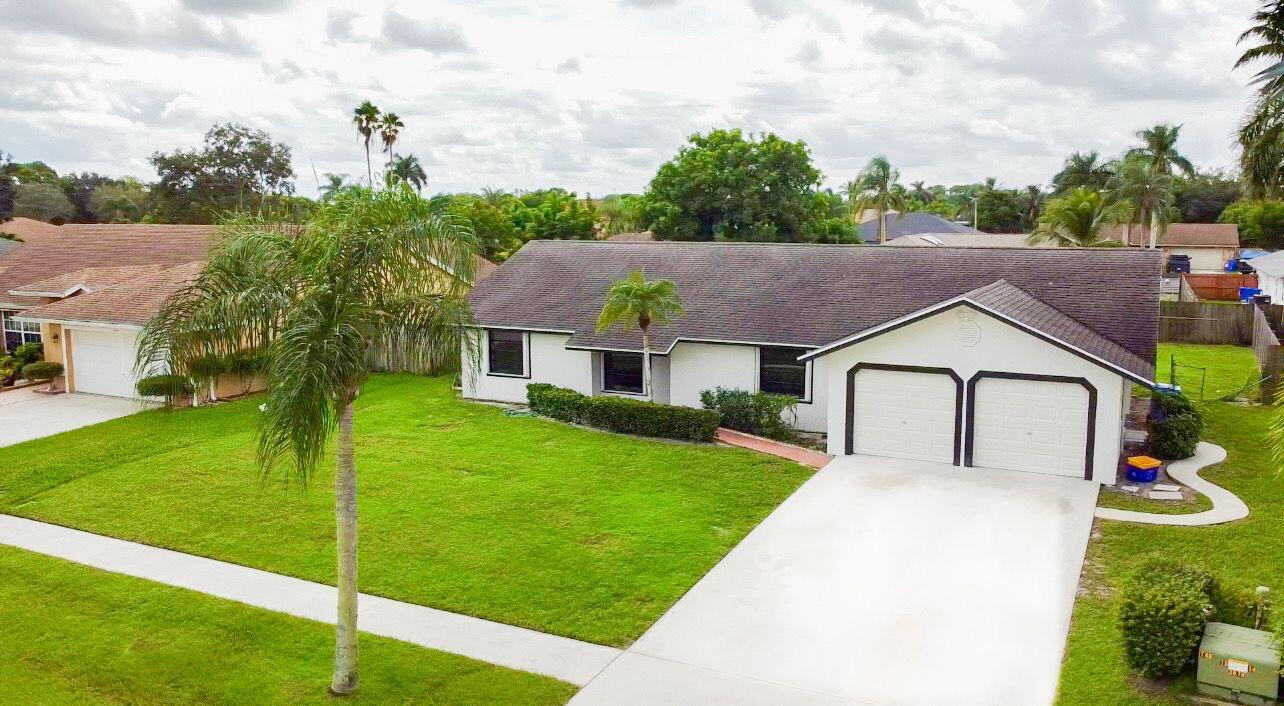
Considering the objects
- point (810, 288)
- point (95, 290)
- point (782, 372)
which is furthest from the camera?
point (95, 290)

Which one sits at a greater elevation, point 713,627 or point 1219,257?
point 1219,257

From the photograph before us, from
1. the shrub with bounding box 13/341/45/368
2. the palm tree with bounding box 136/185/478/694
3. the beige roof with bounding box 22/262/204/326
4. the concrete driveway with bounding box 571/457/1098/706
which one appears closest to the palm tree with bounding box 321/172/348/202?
the palm tree with bounding box 136/185/478/694

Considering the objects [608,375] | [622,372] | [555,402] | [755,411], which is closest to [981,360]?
[755,411]

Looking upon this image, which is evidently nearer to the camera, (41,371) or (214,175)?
(41,371)

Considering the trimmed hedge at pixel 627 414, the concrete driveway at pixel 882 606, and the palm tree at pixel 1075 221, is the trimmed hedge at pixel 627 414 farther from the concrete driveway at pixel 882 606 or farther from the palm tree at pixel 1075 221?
the palm tree at pixel 1075 221

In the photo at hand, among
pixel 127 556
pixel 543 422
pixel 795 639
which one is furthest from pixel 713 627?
pixel 543 422

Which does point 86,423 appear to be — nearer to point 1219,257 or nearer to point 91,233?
point 91,233

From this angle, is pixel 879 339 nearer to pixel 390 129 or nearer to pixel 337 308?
pixel 337 308
